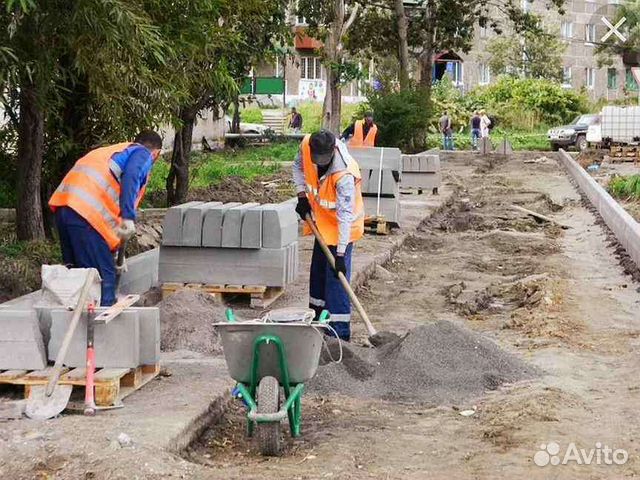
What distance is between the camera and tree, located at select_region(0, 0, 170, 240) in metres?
8.34

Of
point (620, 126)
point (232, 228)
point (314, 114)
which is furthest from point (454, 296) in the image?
point (314, 114)

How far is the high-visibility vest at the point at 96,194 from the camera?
813 cm

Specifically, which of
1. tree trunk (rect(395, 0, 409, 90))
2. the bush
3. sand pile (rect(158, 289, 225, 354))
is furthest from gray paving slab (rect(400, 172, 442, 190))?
sand pile (rect(158, 289, 225, 354))

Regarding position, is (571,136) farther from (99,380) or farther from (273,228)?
(99,380)

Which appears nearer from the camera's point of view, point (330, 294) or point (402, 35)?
point (330, 294)

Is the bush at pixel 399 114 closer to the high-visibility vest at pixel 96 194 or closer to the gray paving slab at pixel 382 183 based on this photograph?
the gray paving slab at pixel 382 183

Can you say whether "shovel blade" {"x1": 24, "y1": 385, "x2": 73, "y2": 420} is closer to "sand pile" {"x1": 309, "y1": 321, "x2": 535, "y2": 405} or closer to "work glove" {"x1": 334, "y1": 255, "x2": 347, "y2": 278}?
"sand pile" {"x1": 309, "y1": 321, "x2": 535, "y2": 405}

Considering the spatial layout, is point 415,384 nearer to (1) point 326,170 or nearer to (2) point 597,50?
(1) point 326,170

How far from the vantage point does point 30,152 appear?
10891mm

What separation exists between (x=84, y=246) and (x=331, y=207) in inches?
75.6

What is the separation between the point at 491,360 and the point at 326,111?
22515 mm

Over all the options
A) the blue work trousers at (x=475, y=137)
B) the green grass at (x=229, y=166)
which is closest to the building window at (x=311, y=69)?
the blue work trousers at (x=475, y=137)

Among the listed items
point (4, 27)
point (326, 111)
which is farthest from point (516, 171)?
point (4, 27)

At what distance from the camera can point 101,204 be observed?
8.19 m
